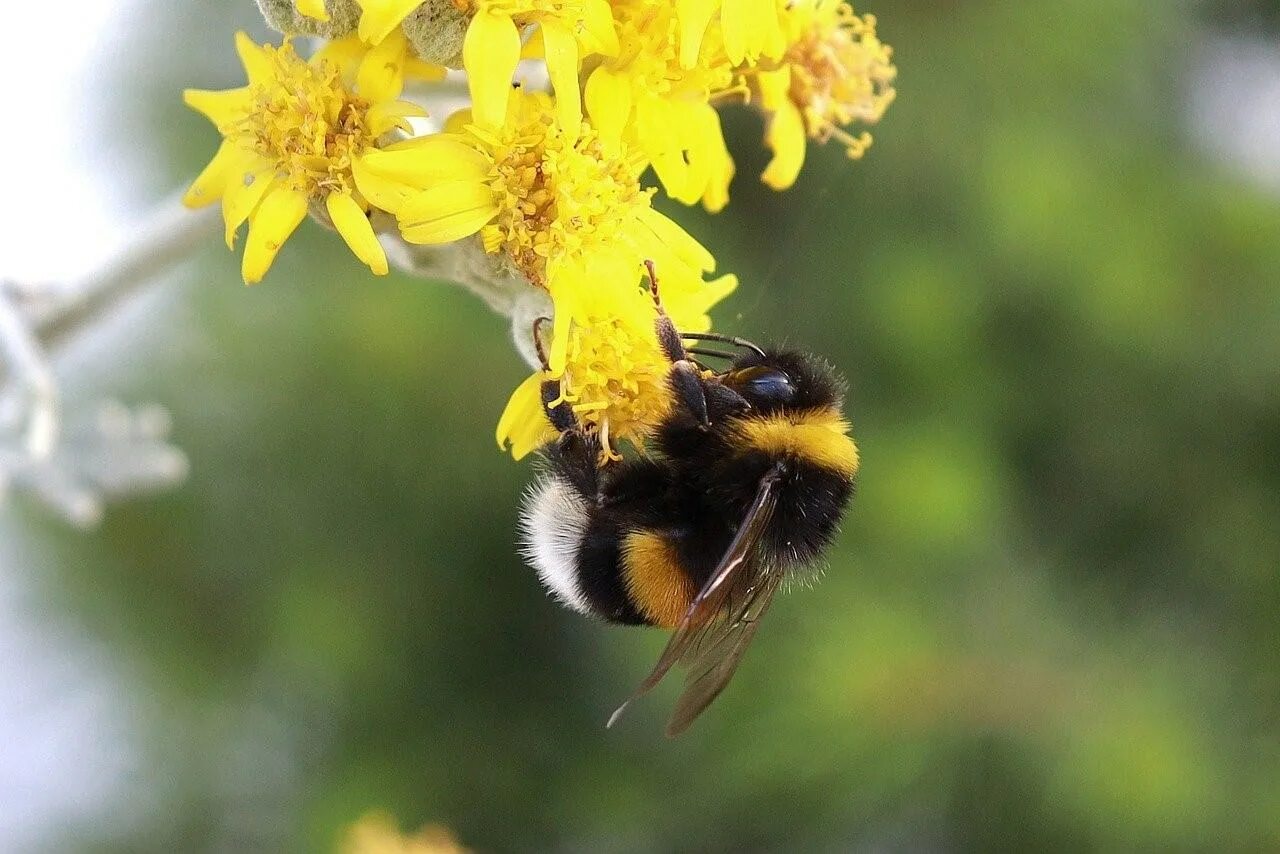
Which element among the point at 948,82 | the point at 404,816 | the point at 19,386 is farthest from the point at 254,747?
the point at 948,82

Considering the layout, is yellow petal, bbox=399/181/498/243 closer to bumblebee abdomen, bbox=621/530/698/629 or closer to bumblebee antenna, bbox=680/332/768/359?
bumblebee antenna, bbox=680/332/768/359

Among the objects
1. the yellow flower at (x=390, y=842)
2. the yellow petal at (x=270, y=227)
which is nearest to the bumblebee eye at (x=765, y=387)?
the yellow petal at (x=270, y=227)

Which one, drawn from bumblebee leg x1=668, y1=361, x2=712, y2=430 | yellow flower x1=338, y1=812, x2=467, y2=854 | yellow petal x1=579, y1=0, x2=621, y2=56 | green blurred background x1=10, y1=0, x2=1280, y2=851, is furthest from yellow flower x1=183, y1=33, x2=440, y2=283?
green blurred background x1=10, y1=0, x2=1280, y2=851

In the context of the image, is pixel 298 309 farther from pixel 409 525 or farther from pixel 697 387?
pixel 697 387

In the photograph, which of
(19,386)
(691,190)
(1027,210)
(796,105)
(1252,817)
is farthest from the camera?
(1027,210)

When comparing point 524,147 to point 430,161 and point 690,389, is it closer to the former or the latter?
point 430,161

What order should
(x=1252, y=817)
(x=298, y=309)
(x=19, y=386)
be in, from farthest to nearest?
(x=298, y=309) < (x=1252, y=817) < (x=19, y=386)

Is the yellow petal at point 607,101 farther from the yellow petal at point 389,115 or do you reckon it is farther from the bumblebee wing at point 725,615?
the bumblebee wing at point 725,615
